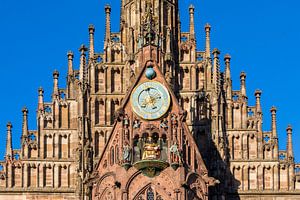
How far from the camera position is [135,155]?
210ft

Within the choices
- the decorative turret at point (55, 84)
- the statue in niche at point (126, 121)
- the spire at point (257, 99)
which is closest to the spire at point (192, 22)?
the spire at point (257, 99)

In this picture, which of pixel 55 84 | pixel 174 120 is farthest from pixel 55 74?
pixel 174 120

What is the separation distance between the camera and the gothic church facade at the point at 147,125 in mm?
64438

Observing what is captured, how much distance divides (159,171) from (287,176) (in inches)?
325

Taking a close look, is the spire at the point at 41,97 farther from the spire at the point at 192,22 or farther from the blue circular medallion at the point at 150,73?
the spire at the point at 192,22

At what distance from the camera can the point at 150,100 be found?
2537 inches

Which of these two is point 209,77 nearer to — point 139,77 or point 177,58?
point 177,58

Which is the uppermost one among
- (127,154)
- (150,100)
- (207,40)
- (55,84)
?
(207,40)

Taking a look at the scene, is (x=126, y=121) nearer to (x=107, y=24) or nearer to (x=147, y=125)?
(x=147, y=125)

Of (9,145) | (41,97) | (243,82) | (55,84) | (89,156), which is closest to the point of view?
(89,156)

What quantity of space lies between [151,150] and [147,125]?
51.3 inches

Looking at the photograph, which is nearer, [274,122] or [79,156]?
[79,156]

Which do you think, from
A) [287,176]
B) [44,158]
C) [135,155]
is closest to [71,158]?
[44,158]

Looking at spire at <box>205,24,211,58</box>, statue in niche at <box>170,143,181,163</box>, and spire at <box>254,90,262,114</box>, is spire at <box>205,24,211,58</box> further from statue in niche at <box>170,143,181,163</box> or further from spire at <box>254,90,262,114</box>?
statue in niche at <box>170,143,181,163</box>
